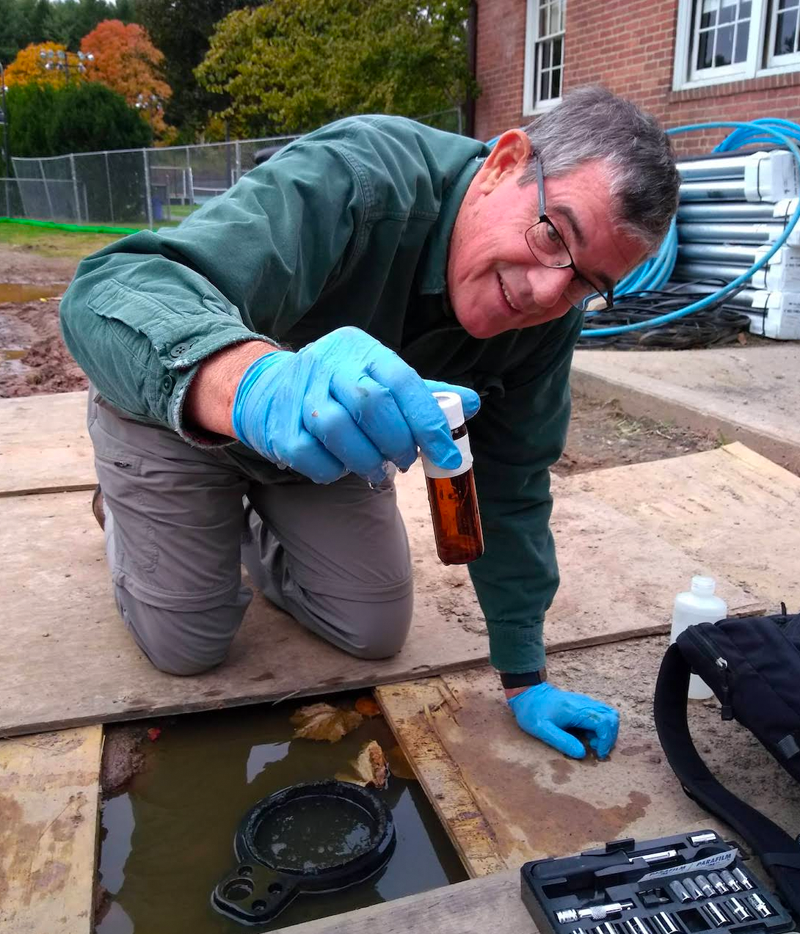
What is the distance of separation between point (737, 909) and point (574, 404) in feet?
11.6

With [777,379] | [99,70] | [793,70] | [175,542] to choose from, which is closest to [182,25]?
[99,70]

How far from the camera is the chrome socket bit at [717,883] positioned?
137 centimetres

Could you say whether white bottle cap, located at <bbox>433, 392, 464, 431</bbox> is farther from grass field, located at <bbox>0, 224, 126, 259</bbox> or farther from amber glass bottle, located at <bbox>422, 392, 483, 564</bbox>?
grass field, located at <bbox>0, 224, 126, 259</bbox>

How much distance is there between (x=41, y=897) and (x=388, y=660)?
100cm

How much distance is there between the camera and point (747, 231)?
581 cm

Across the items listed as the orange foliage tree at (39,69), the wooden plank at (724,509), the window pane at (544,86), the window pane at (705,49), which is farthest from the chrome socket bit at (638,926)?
the orange foliage tree at (39,69)

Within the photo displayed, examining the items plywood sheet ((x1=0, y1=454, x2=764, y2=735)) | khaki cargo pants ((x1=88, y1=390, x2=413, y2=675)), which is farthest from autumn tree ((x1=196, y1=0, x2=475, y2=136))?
khaki cargo pants ((x1=88, y1=390, x2=413, y2=675))

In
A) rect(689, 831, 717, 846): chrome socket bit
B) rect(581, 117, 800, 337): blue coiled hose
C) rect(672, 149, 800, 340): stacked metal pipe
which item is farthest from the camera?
rect(672, 149, 800, 340): stacked metal pipe

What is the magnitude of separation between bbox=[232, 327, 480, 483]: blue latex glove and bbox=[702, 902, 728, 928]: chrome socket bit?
0.85m

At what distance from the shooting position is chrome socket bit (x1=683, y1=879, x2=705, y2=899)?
4.42 ft

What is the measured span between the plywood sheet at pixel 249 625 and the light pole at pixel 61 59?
33.9 metres

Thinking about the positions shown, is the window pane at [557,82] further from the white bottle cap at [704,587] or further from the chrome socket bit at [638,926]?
the chrome socket bit at [638,926]

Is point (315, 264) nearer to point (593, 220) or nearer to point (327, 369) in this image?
point (593, 220)

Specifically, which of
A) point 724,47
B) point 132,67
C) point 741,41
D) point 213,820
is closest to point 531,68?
point 724,47
